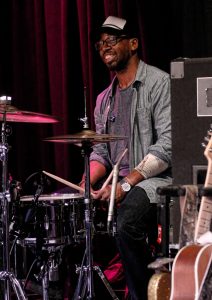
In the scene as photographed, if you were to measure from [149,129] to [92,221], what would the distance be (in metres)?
0.59

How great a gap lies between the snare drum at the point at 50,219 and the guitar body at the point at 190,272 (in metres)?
1.22

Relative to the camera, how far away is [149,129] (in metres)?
3.42

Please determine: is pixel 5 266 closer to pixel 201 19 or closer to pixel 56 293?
pixel 56 293

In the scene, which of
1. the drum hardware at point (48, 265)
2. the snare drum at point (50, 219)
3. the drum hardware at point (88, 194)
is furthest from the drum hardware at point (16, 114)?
the drum hardware at point (48, 265)

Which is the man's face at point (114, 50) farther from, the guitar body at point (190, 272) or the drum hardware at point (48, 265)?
the guitar body at point (190, 272)

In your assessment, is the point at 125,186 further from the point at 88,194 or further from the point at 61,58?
the point at 61,58

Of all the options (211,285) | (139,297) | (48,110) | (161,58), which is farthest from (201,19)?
(211,285)

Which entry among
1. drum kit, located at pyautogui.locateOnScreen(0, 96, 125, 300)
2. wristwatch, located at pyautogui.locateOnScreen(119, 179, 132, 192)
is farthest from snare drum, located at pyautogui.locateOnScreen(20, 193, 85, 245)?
wristwatch, located at pyautogui.locateOnScreen(119, 179, 132, 192)

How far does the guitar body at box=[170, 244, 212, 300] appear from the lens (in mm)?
1979

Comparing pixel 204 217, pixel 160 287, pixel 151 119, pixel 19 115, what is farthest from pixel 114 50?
pixel 160 287

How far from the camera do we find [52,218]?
3.18 m

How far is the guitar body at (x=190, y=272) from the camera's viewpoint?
1979mm

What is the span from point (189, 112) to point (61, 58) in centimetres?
151

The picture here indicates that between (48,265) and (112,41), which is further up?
(112,41)
